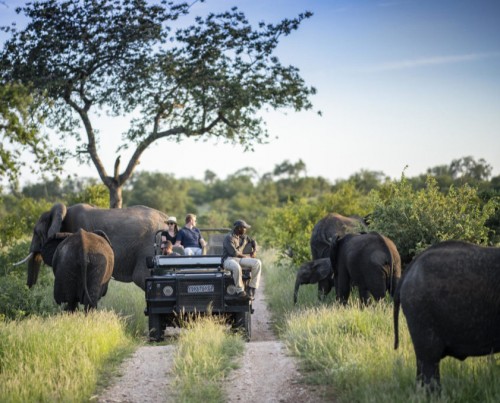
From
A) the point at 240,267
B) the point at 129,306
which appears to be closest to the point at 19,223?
the point at 129,306

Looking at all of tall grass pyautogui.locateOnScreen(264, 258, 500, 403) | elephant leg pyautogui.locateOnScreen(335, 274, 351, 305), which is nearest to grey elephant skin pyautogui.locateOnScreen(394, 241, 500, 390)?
tall grass pyautogui.locateOnScreen(264, 258, 500, 403)

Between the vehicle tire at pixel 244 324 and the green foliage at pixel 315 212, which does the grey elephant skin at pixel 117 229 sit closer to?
the vehicle tire at pixel 244 324

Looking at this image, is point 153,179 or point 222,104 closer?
point 222,104

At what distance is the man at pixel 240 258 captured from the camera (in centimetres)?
1269

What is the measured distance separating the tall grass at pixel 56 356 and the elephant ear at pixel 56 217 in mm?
6149

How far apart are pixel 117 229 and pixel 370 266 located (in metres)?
6.91

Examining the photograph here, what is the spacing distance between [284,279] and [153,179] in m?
52.3

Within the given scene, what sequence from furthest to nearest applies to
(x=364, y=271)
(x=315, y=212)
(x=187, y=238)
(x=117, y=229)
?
(x=315, y=212) → (x=117, y=229) → (x=187, y=238) → (x=364, y=271)

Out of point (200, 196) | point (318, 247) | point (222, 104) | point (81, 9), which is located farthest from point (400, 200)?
point (200, 196)

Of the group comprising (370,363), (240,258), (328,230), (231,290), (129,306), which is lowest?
(129,306)

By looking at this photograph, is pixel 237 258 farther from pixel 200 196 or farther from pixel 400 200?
pixel 200 196

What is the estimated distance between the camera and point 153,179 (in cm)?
7169

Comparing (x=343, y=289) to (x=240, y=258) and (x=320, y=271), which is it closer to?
(x=320, y=271)

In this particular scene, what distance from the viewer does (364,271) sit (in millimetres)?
13359
